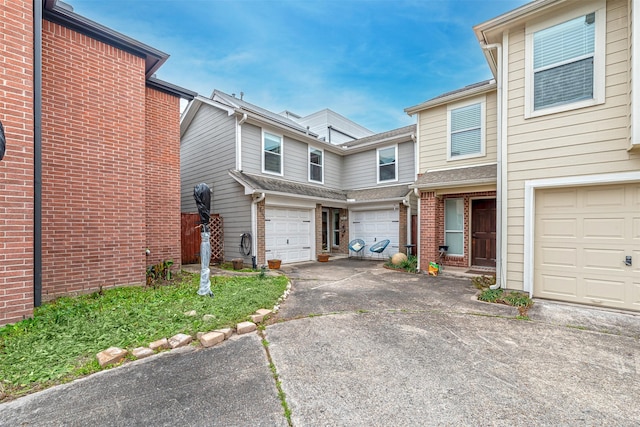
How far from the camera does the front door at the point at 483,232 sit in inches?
326

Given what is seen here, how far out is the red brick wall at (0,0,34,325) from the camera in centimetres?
372

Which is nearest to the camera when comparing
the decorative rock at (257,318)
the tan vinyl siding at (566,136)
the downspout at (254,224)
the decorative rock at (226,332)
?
the decorative rock at (226,332)

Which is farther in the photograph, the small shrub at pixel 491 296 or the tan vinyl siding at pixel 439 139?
the tan vinyl siding at pixel 439 139

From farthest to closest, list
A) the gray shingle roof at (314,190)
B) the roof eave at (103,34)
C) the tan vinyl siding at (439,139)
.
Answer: the gray shingle roof at (314,190)
the tan vinyl siding at (439,139)
the roof eave at (103,34)

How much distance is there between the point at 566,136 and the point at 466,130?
362 centimetres

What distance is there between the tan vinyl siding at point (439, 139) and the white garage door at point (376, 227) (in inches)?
107

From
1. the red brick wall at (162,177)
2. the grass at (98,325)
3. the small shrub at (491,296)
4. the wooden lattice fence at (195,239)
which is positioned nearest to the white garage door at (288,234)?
the wooden lattice fence at (195,239)

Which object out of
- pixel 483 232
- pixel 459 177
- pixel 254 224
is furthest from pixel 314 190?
pixel 483 232

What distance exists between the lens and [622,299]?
4535 millimetres

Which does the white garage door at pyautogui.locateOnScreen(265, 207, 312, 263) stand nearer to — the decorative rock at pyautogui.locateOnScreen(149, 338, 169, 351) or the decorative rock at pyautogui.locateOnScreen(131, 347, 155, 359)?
the decorative rock at pyautogui.locateOnScreen(149, 338, 169, 351)

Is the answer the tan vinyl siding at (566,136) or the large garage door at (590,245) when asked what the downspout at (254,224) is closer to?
the tan vinyl siding at (566,136)

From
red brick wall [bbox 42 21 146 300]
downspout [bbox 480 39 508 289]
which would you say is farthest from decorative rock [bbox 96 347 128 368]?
downspout [bbox 480 39 508 289]

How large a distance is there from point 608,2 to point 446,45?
1062cm

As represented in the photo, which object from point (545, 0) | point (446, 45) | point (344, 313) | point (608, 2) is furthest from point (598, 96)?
point (446, 45)
